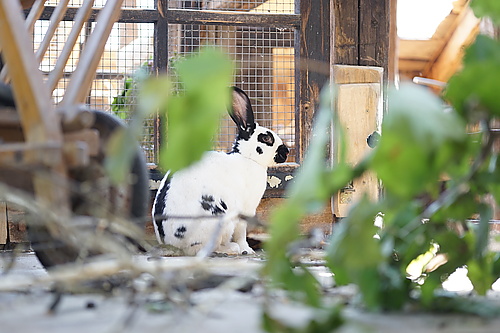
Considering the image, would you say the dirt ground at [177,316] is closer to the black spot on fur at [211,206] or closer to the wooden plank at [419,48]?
the black spot on fur at [211,206]

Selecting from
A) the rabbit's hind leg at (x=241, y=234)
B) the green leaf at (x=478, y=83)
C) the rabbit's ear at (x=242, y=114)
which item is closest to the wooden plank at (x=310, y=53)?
the rabbit's ear at (x=242, y=114)

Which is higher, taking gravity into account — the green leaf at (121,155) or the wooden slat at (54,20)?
the wooden slat at (54,20)

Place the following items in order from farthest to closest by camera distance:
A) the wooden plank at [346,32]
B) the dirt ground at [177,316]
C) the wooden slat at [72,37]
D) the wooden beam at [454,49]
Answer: the wooden beam at [454,49] → the wooden plank at [346,32] → the wooden slat at [72,37] → the dirt ground at [177,316]

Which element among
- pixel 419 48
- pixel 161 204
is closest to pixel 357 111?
pixel 161 204

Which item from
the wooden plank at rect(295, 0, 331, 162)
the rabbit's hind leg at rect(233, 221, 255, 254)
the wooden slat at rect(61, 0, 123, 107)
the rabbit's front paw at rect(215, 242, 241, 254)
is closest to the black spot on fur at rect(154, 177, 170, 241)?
the rabbit's front paw at rect(215, 242, 241, 254)

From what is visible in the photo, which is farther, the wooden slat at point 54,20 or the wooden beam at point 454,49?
the wooden beam at point 454,49

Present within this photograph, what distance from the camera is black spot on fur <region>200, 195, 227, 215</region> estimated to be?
12.4ft

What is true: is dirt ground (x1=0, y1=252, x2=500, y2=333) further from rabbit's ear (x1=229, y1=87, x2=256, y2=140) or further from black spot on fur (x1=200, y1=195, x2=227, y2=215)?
rabbit's ear (x1=229, y1=87, x2=256, y2=140)

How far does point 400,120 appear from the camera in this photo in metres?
0.91

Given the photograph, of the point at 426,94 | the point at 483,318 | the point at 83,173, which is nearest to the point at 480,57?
the point at 426,94

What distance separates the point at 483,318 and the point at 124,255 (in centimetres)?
57

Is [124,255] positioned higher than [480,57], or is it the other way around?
[480,57]

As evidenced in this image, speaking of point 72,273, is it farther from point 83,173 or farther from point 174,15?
point 174,15

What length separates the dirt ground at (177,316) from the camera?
1.10 meters
